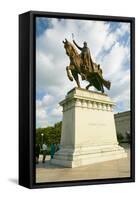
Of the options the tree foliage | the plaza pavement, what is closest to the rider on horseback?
the tree foliage

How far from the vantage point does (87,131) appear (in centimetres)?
808

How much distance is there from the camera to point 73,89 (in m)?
7.93

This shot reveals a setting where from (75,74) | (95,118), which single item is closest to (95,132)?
(95,118)

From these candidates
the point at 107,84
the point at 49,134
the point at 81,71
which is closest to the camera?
the point at 49,134

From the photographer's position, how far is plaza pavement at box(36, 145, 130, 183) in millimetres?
7789

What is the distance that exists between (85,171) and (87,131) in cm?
44

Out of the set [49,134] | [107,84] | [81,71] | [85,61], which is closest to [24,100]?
[49,134]

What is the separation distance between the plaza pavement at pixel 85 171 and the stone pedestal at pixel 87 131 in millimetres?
56

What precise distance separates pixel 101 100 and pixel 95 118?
0.21 m

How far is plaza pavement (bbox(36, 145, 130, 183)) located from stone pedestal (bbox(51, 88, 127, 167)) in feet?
0.18

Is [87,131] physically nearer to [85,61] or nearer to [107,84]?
[107,84]

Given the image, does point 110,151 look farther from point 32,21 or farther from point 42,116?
point 32,21

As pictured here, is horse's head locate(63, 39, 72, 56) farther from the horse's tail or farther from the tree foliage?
the tree foliage

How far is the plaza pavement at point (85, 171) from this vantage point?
7.79 metres
